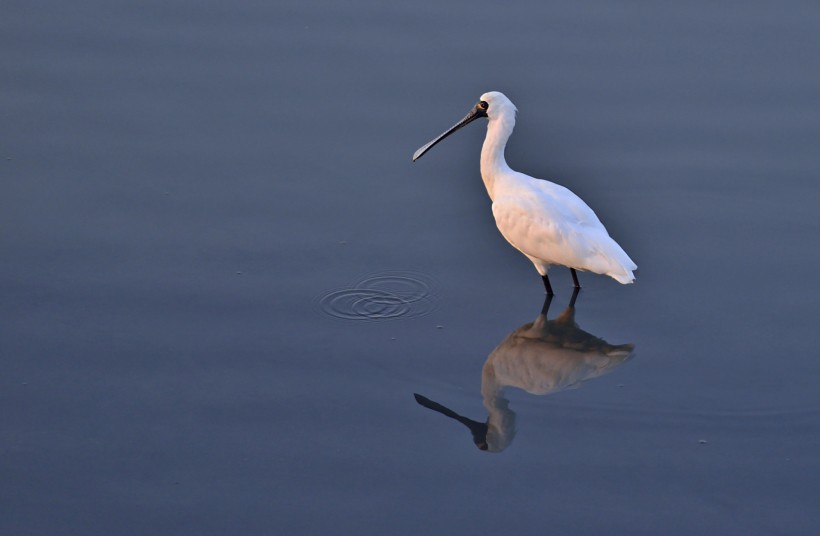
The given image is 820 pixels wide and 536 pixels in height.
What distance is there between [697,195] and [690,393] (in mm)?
2815

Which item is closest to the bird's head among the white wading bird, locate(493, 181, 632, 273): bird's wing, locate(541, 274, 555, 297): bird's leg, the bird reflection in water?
the white wading bird

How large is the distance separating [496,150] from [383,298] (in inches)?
65.7

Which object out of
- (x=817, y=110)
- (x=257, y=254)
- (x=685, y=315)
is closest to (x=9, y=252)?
(x=257, y=254)

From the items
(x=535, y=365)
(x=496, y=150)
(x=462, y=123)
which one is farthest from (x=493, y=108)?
(x=535, y=365)

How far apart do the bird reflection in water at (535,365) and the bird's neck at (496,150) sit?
1.32 metres

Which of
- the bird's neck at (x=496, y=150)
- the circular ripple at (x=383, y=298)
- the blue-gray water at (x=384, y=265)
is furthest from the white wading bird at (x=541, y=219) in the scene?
the circular ripple at (x=383, y=298)

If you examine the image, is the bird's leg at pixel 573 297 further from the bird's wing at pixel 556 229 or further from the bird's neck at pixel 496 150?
the bird's neck at pixel 496 150

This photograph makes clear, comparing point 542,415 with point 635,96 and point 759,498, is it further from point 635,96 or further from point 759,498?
point 635,96

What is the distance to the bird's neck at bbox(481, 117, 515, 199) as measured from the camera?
10.1 m

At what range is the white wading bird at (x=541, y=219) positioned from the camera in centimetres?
927

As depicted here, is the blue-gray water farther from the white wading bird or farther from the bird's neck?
the bird's neck

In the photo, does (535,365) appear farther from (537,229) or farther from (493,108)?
(493,108)

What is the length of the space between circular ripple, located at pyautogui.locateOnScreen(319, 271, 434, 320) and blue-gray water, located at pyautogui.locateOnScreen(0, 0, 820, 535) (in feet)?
0.26

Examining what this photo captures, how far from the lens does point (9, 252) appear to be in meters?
9.34
